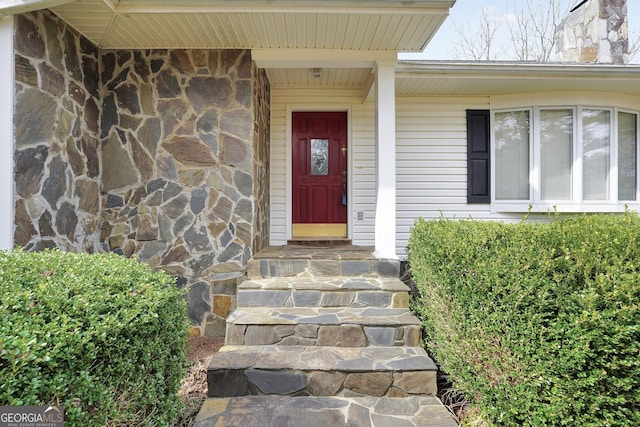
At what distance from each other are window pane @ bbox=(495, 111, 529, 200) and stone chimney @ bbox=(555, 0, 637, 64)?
253cm

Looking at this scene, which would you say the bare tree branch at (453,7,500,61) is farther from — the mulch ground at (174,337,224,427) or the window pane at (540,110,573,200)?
the mulch ground at (174,337,224,427)

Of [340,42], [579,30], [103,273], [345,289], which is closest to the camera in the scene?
[103,273]

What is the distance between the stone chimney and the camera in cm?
621

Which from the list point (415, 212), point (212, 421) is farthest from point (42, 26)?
point (415, 212)

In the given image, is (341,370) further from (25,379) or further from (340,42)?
(340,42)

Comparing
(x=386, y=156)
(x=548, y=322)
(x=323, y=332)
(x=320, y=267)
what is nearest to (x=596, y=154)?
(x=386, y=156)

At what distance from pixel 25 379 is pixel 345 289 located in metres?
2.56

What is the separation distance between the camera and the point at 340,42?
3727mm

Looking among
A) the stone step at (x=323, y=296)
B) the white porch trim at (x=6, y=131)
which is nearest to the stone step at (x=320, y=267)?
the stone step at (x=323, y=296)

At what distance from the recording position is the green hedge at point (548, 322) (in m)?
1.80

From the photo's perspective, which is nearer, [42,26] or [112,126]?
[42,26]

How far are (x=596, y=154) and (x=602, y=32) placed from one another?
291cm

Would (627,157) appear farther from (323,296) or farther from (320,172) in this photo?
(323,296)

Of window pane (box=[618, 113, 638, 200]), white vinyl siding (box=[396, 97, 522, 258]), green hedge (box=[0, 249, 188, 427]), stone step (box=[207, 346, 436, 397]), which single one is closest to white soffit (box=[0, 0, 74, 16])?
green hedge (box=[0, 249, 188, 427])
